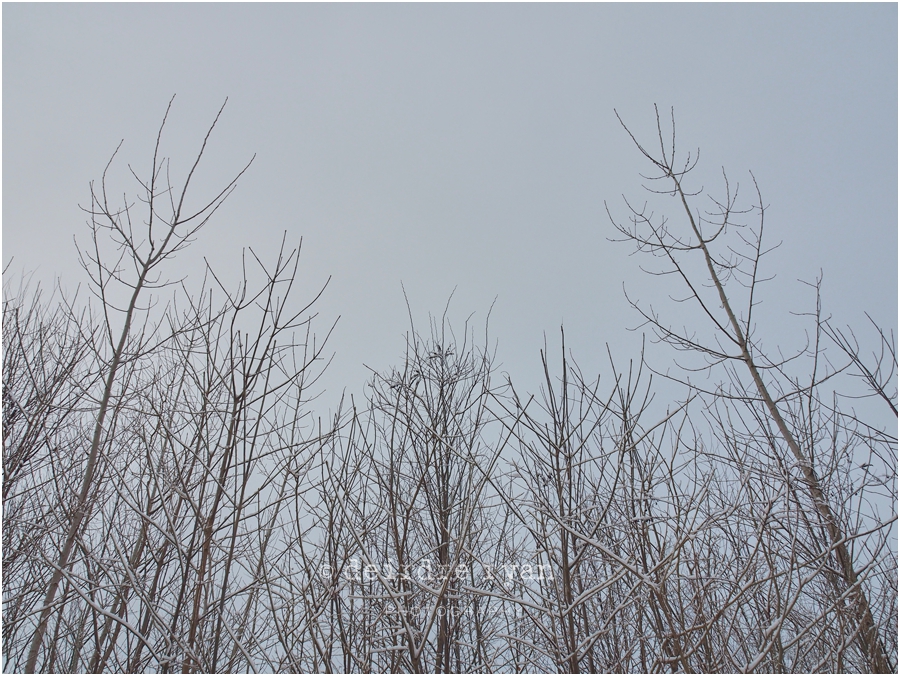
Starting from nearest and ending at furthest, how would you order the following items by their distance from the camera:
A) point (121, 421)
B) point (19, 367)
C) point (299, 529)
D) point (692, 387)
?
1. point (299, 529)
2. point (692, 387)
3. point (19, 367)
4. point (121, 421)

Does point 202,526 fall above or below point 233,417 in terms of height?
below

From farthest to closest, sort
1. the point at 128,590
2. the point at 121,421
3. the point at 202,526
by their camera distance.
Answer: the point at 121,421, the point at 128,590, the point at 202,526

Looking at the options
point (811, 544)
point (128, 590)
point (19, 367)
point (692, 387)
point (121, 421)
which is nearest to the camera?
point (692, 387)

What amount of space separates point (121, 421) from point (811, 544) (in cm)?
615

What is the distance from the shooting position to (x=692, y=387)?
9.80ft

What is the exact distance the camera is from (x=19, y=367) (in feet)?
14.7

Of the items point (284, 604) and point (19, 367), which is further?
point (19, 367)

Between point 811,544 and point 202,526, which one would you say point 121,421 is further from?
point 811,544

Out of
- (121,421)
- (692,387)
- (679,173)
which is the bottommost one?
(692,387)

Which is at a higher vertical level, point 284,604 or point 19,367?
point 19,367

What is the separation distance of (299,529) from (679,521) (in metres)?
1.55

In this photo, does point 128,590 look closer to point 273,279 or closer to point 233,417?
point 233,417

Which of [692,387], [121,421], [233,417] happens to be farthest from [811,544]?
[121,421]

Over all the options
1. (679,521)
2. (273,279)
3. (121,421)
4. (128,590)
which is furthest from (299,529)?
(121,421)
